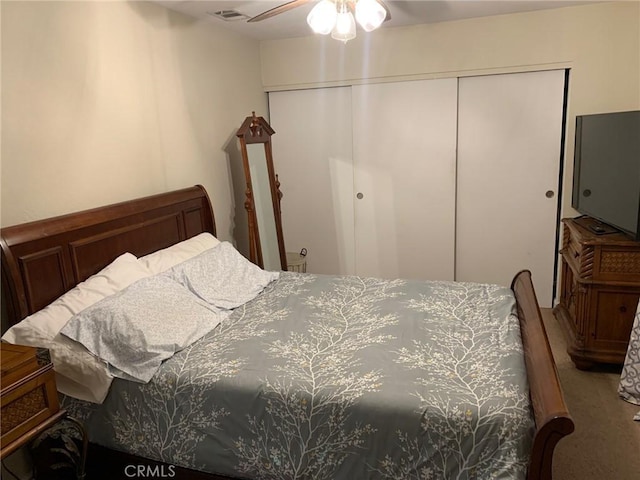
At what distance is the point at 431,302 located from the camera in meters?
2.61

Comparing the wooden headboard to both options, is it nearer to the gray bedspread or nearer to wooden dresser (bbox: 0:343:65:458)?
wooden dresser (bbox: 0:343:65:458)

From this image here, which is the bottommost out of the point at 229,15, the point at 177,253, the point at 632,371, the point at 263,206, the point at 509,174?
the point at 632,371

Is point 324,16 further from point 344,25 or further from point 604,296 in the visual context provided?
point 604,296

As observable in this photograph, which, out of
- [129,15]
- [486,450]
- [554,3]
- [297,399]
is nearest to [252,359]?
[297,399]

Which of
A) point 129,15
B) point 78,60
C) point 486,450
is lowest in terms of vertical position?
point 486,450

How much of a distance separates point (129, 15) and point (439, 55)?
224 cm

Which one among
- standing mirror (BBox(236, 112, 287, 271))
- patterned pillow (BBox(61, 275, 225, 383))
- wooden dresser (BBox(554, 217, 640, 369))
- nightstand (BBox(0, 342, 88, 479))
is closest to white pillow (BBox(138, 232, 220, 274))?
patterned pillow (BBox(61, 275, 225, 383))

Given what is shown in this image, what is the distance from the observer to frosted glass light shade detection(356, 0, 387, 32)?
2105mm

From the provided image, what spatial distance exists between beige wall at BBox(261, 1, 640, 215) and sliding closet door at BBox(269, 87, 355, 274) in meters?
0.19

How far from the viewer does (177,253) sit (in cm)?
280

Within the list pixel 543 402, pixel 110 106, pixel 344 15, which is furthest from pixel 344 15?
pixel 543 402

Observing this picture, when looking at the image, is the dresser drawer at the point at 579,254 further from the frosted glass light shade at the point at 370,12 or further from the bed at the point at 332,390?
the frosted glass light shade at the point at 370,12

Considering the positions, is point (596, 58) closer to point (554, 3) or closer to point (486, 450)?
point (554, 3)

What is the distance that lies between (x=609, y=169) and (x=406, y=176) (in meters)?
1.50
